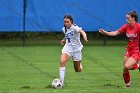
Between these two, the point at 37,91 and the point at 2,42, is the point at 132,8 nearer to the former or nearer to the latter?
the point at 2,42

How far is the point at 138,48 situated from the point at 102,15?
17.0 m

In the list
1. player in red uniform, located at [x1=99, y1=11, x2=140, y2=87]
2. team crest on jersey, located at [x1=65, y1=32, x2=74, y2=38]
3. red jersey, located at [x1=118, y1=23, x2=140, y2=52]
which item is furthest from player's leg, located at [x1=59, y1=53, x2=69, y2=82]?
red jersey, located at [x1=118, y1=23, x2=140, y2=52]

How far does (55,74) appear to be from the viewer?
1612 cm

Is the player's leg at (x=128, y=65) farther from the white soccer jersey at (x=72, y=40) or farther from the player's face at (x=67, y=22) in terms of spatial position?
the player's face at (x=67, y=22)

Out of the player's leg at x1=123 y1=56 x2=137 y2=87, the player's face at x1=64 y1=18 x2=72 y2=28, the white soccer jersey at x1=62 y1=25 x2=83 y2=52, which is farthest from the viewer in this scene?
the white soccer jersey at x1=62 y1=25 x2=83 y2=52

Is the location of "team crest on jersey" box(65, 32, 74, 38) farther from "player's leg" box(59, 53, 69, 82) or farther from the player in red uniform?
the player in red uniform

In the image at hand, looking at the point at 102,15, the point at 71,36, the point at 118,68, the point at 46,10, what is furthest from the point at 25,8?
the point at 71,36

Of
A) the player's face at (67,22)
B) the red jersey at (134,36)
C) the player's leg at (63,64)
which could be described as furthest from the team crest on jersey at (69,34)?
the red jersey at (134,36)

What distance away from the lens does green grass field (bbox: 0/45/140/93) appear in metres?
12.1

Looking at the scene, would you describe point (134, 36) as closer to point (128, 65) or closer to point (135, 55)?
point (135, 55)

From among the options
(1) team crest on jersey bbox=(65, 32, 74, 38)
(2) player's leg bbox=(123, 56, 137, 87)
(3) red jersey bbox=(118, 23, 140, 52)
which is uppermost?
(1) team crest on jersey bbox=(65, 32, 74, 38)

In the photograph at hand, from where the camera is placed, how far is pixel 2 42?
108 ft

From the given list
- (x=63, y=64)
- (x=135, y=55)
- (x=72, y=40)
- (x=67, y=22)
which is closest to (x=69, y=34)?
(x=72, y=40)

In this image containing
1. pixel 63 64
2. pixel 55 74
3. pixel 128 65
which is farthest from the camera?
pixel 55 74
